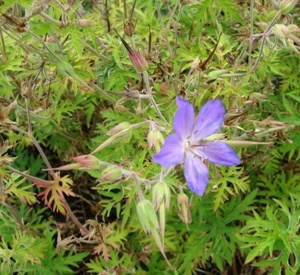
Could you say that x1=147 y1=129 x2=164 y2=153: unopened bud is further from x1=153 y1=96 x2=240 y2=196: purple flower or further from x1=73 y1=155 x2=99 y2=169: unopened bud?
x1=73 y1=155 x2=99 y2=169: unopened bud

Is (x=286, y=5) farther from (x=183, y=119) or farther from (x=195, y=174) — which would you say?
(x=195, y=174)

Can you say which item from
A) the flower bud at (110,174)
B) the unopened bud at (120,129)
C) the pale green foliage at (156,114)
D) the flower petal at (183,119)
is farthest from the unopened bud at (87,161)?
the pale green foliage at (156,114)

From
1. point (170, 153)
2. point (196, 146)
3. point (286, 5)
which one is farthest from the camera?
point (286, 5)

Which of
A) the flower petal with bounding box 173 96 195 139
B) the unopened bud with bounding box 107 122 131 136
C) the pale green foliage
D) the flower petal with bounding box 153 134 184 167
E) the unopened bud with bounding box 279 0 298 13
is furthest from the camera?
the pale green foliage

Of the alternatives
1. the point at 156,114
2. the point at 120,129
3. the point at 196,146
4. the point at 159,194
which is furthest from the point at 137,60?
the point at 156,114

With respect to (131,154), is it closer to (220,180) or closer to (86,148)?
(220,180)

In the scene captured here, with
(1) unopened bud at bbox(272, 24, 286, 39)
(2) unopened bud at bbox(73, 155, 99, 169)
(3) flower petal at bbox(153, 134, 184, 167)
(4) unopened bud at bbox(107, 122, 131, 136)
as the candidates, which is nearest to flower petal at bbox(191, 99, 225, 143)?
(3) flower petal at bbox(153, 134, 184, 167)
